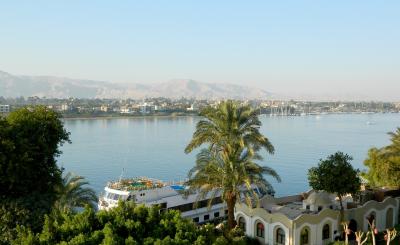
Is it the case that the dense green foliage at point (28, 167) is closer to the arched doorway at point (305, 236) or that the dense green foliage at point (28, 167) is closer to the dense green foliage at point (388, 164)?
the arched doorway at point (305, 236)

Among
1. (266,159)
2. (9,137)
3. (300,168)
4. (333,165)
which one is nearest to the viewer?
(9,137)

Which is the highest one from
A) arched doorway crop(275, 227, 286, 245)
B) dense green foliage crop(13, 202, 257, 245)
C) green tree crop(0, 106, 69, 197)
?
green tree crop(0, 106, 69, 197)

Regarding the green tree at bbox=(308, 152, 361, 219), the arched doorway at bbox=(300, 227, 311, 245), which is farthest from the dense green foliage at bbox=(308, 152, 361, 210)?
the arched doorway at bbox=(300, 227, 311, 245)

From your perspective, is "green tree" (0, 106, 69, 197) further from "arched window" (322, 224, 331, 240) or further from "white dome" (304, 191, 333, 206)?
"arched window" (322, 224, 331, 240)

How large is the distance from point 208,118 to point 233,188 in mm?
4066

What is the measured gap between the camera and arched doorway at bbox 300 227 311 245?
990 inches

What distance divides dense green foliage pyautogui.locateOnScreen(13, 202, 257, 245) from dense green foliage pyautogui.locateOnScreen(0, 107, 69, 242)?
590cm

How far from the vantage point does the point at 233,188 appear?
25375 mm

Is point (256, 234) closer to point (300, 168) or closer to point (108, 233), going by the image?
point (108, 233)

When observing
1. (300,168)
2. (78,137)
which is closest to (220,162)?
(300,168)

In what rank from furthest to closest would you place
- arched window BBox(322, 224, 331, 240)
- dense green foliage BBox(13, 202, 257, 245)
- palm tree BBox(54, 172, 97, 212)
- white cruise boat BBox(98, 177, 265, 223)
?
white cruise boat BBox(98, 177, 265, 223)
palm tree BBox(54, 172, 97, 212)
arched window BBox(322, 224, 331, 240)
dense green foliage BBox(13, 202, 257, 245)

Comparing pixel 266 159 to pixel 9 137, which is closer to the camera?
pixel 9 137

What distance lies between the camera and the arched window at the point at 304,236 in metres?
25.1

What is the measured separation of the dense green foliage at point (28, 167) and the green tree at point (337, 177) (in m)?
14.4
